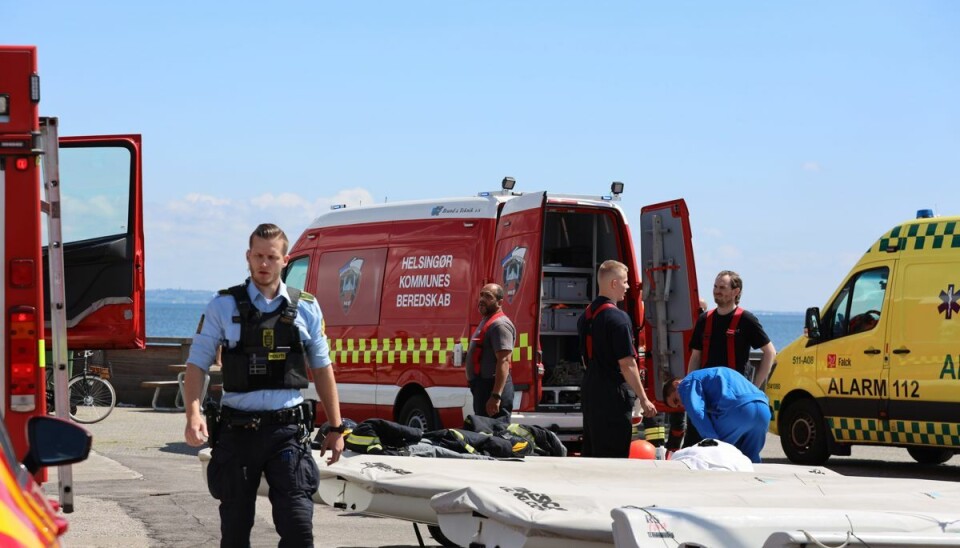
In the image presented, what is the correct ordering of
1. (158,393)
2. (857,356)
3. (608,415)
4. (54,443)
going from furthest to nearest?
(158,393) → (857,356) → (608,415) → (54,443)

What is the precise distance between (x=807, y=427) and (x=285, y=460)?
9649 mm

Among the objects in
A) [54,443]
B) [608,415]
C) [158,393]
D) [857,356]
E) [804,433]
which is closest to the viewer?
[54,443]

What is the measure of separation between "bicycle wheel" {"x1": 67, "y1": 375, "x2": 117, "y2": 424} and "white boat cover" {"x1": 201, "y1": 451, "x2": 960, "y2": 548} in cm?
1225

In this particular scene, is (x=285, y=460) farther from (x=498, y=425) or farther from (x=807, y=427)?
(x=807, y=427)

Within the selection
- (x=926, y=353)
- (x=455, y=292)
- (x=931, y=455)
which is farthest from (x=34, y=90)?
(x=931, y=455)

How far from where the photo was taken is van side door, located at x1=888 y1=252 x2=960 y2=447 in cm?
1283

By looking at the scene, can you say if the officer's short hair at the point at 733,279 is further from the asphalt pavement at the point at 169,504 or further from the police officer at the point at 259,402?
the police officer at the point at 259,402

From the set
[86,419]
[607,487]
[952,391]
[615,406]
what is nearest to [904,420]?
[952,391]

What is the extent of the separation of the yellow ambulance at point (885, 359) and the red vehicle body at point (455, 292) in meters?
2.58

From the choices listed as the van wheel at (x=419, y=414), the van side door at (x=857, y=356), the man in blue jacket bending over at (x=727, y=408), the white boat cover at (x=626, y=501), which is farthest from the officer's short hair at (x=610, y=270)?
the van side door at (x=857, y=356)

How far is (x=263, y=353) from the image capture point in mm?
5922

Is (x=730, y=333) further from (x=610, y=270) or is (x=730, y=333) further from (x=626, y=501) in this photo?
(x=626, y=501)

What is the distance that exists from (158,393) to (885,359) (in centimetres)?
1208

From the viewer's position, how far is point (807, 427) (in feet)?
47.9
